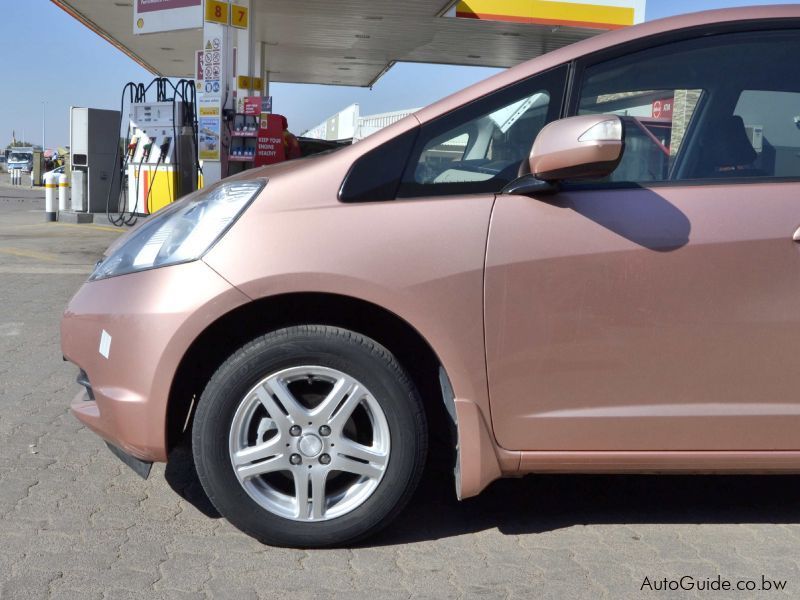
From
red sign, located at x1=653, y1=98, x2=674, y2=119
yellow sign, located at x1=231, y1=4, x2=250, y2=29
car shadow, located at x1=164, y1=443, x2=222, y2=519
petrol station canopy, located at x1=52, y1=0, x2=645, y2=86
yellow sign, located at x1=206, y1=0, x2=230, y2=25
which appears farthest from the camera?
petrol station canopy, located at x1=52, y1=0, x2=645, y2=86

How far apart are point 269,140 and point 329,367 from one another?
39.2 ft

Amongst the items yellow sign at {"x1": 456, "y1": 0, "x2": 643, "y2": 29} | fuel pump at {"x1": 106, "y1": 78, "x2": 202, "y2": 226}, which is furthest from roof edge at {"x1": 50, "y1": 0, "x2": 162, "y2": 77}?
yellow sign at {"x1": 456, "y1": 0, "x2": 643, "y2": 29}

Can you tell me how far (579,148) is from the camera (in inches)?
112

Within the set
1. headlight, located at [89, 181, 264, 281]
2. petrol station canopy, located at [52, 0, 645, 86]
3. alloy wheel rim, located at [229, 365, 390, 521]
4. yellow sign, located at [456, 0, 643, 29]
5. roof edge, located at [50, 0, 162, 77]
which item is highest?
yellow sign, located at [456, 0, 643, 29]

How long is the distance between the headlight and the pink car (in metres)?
0.01

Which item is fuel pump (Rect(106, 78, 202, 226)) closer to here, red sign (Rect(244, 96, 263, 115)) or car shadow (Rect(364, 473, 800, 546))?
red sign (Rect(244, 96, 263, 115))

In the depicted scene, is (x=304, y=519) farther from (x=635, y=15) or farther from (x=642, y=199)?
(x=635, y=15)

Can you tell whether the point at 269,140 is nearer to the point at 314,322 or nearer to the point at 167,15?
the point at 167,15

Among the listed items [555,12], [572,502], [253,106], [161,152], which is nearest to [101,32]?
[161,152]

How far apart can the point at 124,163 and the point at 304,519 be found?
13239 millimetres

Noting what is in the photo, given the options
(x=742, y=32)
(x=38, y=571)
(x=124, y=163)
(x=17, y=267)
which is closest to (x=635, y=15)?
(x=124, y=163)

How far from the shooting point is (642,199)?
3.02 meters

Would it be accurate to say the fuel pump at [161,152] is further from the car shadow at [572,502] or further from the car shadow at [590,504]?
the car shadow at [590,504]

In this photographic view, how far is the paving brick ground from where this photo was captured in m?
2.91
